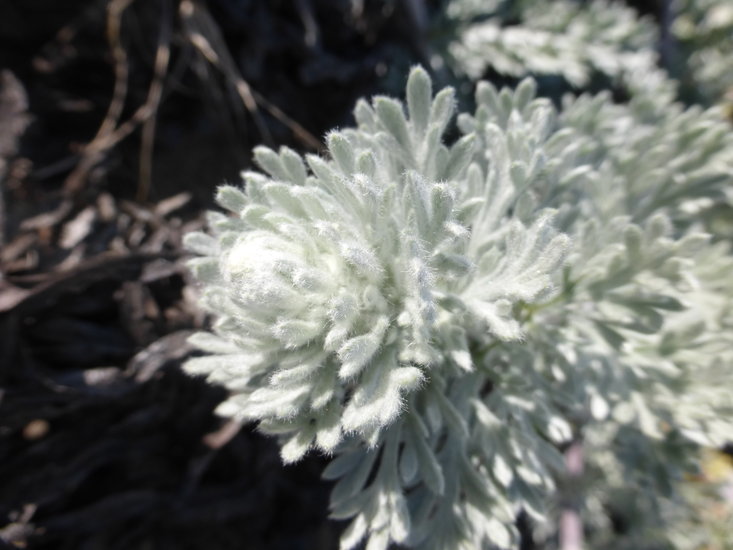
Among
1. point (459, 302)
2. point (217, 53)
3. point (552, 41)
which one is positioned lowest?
point (459, 302)

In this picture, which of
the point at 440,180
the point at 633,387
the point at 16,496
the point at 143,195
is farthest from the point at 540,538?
the point at 143,195

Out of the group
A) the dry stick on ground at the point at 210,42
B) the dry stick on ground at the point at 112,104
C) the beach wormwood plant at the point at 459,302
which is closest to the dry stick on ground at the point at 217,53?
the dry stick on ground at the point at 210,42

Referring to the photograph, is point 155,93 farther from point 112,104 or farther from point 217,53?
point 217,53

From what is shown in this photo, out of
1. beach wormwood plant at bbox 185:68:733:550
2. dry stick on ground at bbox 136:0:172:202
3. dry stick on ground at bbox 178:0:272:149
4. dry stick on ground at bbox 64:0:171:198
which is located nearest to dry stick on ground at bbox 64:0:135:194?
dry stick on ground at bbox 64:0:171:198

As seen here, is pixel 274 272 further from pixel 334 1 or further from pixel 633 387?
pixel 334 1

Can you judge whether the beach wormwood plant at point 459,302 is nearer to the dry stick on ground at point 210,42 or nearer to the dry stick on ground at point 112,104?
the dry stick on ground at point 210,42

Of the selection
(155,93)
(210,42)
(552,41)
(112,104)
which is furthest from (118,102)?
(552,41)

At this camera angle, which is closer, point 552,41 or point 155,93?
point 552,41
